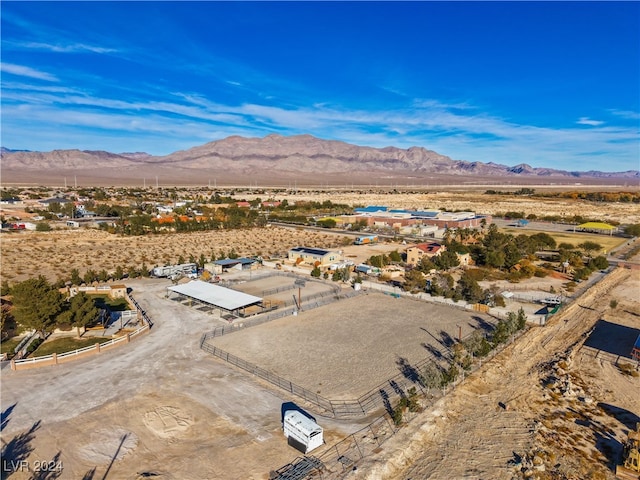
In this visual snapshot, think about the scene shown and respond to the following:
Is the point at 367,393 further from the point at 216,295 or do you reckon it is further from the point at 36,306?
the point at 36,306

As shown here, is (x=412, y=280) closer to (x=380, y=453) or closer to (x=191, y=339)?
(x=191, y=339)

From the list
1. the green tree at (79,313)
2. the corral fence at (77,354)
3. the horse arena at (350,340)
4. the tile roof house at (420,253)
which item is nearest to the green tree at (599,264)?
the tile roof house at (420,253)

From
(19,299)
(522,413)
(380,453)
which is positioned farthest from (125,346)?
(522,413)

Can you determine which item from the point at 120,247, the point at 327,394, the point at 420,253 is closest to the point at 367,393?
the point at 327,394

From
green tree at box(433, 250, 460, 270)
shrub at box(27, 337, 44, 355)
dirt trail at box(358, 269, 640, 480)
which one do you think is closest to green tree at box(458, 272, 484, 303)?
dirt trail at box(358, 269, 640, 480)

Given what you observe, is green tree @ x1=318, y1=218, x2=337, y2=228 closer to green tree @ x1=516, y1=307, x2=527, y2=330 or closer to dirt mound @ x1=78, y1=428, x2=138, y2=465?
green tree @ x1=516, y1=307, x2=527, y2=330

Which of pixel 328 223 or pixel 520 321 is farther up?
pixel 328 223

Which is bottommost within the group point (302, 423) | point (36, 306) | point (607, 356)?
point (607, 356)
